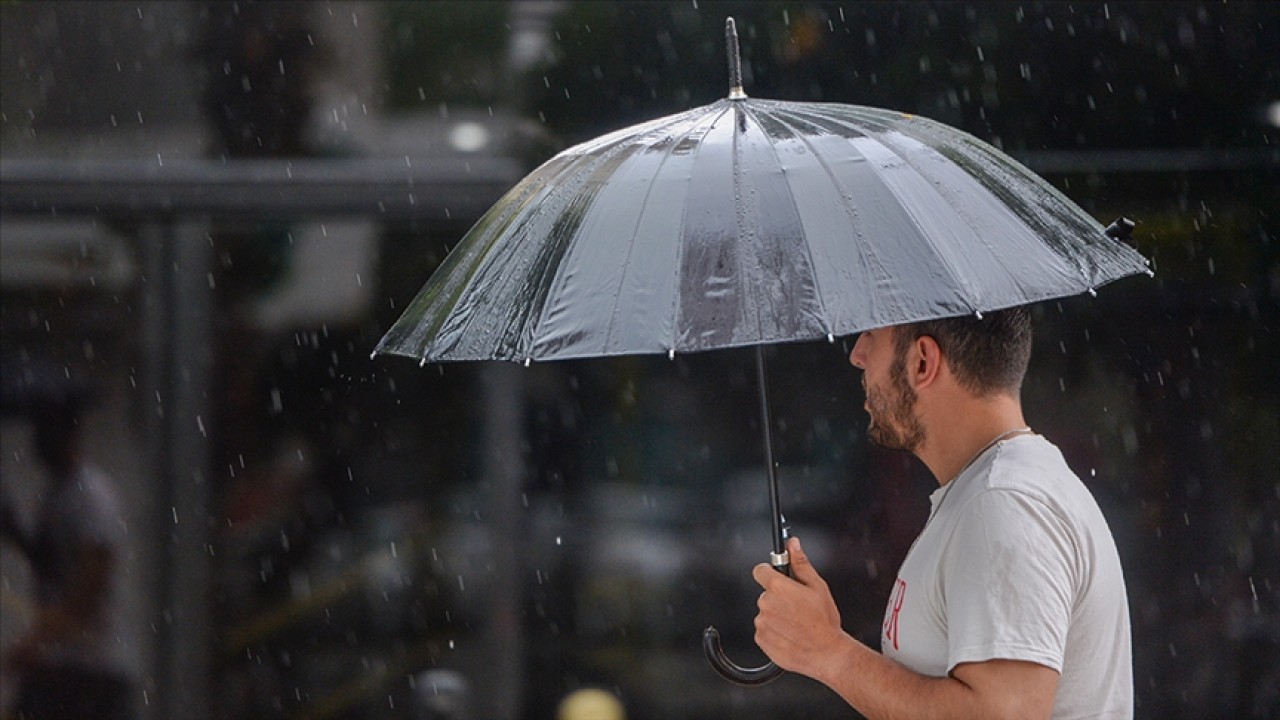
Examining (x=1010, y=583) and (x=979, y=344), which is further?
(x=979, y=344)

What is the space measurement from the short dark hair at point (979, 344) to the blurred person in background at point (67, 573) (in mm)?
3610

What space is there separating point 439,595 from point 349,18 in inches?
83.7

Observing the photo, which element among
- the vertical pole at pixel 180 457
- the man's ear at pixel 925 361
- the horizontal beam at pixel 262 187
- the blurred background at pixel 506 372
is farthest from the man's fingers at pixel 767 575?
the vertical pole at pixel 180 457

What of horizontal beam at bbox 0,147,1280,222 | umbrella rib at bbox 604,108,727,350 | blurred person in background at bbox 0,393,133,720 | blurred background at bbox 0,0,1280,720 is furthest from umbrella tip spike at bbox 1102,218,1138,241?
blurred person in background at bbox 0,393,133,720

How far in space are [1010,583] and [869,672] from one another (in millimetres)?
340

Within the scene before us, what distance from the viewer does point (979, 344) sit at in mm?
2494

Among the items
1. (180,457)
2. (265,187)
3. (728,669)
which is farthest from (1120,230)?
(180,457)

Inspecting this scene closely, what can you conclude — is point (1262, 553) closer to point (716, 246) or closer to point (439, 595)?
point (439, 595)

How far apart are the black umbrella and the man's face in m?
0.31

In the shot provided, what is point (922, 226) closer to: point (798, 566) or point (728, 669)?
point (798, 566)

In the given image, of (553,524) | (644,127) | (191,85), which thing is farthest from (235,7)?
(644,127)

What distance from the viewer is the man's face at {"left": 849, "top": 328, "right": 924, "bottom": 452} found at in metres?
2.54

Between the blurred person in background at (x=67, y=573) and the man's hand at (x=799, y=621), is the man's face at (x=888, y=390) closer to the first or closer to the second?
the man's hand at (x=799, y=621)

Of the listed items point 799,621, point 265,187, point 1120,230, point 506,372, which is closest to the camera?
point 799,621
